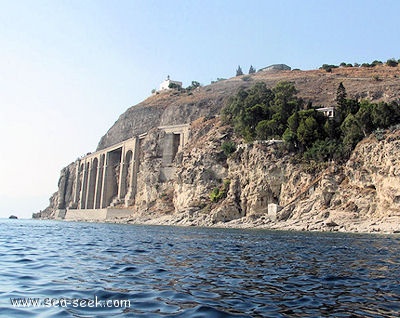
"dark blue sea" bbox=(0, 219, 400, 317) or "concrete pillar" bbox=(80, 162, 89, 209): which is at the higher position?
"concrete pillar" bbox=(80, 162, 89, 209)

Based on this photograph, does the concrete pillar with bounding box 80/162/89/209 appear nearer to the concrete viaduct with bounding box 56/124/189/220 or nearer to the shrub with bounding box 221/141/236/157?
Answer: the concrete viaduct with bounding box 56/124/189/220

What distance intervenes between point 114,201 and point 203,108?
30.8 metres

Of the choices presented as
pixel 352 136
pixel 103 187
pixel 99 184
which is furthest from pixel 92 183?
pixel 352 136

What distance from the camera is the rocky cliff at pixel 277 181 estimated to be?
43188 millimetres

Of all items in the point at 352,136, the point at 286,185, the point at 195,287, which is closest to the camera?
the point at 195,287

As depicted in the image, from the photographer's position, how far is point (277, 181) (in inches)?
2136

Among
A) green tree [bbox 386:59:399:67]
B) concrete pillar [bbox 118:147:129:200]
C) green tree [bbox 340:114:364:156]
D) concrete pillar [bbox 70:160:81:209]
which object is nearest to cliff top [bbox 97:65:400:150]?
green tree [bbox 386:59:399:67]

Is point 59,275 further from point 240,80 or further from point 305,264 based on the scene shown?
point 240,80

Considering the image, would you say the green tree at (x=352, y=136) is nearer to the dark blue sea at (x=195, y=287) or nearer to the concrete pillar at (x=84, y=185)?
the dark blue sea at (x=195, y=287)

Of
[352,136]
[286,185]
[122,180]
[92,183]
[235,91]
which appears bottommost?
[286,185]

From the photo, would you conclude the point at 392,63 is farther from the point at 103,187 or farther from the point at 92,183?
the point at 92,183

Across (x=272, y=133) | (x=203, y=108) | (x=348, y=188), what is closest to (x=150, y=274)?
(x=348, y=188)

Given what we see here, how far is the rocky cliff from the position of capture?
43188 millimetres

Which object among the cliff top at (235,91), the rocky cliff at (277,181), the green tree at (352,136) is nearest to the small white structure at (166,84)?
the cliff top at (235,91)
